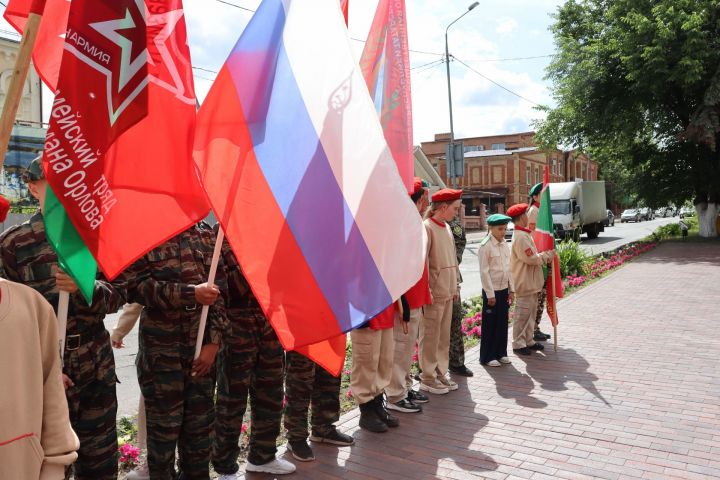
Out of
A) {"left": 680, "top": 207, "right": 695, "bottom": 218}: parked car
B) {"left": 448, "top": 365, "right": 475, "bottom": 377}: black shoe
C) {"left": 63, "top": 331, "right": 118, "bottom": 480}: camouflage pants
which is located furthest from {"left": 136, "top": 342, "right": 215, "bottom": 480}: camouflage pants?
{"left": 680, "top": 207, "right": 695, "bottom": 218}: parked car

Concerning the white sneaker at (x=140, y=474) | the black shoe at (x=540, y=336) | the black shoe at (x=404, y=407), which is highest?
the white sneaker at (x=140, y=474)

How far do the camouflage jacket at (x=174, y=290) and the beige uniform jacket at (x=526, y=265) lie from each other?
464 centimetres

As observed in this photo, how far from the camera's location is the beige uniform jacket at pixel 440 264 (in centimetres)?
582

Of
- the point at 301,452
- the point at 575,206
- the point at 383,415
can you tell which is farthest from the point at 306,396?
the point at 575,206

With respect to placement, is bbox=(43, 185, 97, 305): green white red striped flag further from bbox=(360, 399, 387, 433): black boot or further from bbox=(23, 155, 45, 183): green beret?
bbox=(360, 399, 387, 433): black boot

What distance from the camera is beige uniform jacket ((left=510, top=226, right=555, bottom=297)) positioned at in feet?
23.8

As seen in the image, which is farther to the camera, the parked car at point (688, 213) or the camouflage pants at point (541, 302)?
the parked car at point (688, 213)

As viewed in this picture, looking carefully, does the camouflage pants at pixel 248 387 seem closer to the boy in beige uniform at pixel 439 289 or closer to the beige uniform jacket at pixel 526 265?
the boy in beige uniform at pixel 439 289

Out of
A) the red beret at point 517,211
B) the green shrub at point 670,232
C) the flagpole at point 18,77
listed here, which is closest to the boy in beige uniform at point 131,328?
the flagpole at point 18,77

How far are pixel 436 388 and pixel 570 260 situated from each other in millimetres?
9564

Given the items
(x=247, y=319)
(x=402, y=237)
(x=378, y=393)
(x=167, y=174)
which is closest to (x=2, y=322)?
(x=167, y=174)

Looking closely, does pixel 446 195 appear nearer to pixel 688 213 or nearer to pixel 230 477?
pixel 230 477

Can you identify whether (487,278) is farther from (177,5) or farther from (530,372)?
(177,5)

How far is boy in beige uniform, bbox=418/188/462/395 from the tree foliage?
1902 centimetres
